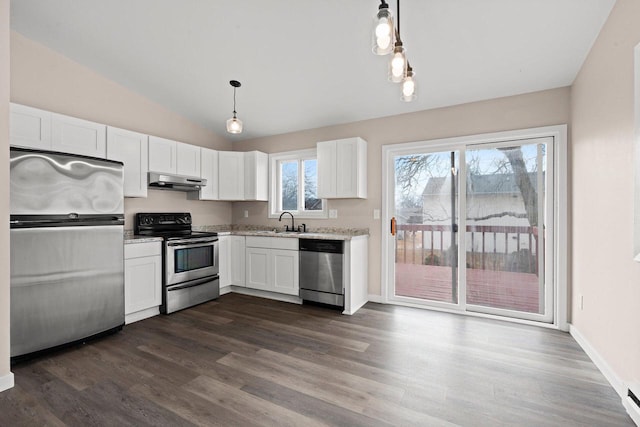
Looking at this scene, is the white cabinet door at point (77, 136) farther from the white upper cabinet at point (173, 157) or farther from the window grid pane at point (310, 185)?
the window grid pane at point (310, 185)

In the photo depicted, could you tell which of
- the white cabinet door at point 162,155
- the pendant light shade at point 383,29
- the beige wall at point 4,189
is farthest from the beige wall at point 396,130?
the beige wall at point 4,189

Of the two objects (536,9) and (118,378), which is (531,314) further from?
(118,378)

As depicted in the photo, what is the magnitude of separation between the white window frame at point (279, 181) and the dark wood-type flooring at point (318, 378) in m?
1.77

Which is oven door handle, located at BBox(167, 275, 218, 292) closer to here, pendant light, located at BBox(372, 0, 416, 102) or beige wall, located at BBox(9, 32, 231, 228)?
beige wall, located at BBox(9, 32, 231, 228)

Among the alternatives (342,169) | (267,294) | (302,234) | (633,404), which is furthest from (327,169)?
(633,404)

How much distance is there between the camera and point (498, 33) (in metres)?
2.42

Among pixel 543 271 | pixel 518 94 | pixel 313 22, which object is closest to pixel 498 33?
pixel 518 94

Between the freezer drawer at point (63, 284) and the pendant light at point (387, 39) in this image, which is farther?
the freezer drawer at point (63, 284)

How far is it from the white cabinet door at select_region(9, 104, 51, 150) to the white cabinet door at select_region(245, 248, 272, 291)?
2489 millimetres

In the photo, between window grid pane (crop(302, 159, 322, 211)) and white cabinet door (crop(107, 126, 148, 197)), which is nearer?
white cabinet door (crop(107, 126, 148, 197))

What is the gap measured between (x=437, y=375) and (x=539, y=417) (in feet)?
2.01

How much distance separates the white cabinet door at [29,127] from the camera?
266 centimetres

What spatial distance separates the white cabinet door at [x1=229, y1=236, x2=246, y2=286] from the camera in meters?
4.36

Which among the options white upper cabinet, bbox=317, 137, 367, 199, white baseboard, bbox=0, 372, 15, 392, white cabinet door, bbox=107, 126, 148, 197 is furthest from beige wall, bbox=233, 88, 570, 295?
white baseboard, bbox=0, 372, 15, 392
